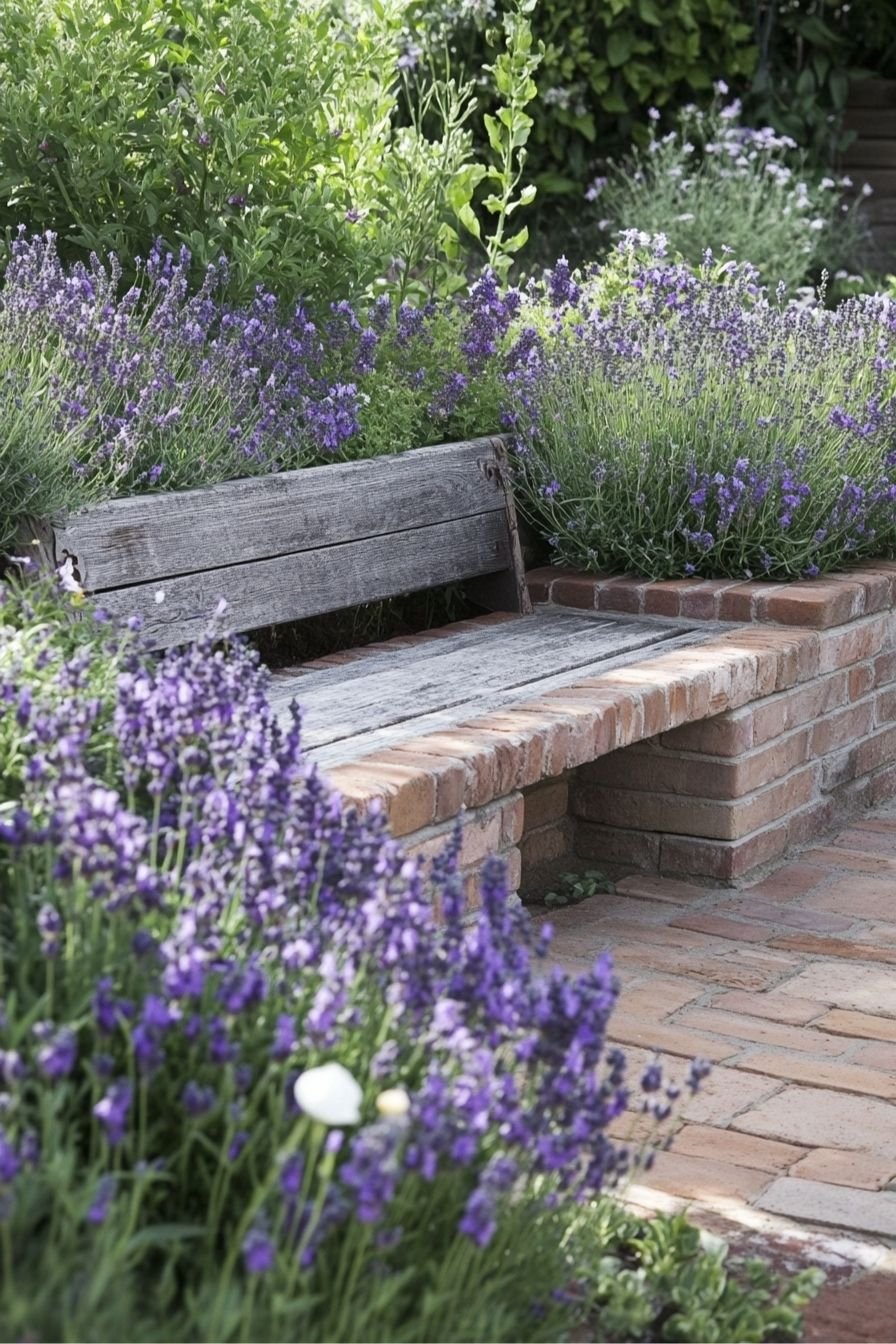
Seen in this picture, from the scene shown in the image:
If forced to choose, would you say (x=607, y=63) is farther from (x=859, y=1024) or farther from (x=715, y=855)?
(x=859, y=1024)

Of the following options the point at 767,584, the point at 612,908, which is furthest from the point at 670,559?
the point at 612,908

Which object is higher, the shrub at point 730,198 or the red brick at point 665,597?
the shrub at point 730,198

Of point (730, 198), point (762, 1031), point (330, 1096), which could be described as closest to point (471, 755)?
point (762, 1031)

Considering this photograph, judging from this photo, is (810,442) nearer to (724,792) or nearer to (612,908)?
(724,792)

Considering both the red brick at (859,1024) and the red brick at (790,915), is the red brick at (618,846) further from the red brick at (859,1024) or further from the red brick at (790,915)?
the red brick at (859,1024)

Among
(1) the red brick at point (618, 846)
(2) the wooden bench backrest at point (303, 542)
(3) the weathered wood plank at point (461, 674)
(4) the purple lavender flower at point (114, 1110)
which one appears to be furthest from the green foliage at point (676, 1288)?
(1) the red brick at point (618, 846)

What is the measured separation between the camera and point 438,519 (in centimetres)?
453

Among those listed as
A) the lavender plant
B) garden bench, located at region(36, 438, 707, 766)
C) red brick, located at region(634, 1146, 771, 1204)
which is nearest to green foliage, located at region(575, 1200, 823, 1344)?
the lavender plant

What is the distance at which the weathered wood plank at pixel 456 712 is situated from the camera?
3.36 m

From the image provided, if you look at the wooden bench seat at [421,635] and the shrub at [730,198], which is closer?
the wooden bench seat at [421,635]

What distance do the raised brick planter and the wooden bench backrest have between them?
1.02 ft

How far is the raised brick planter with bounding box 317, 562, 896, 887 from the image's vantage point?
3.54 metres

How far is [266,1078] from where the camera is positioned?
1726 mm

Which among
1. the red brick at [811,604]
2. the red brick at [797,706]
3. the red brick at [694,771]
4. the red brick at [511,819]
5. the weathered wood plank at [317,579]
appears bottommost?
the red brick at [694,771]
